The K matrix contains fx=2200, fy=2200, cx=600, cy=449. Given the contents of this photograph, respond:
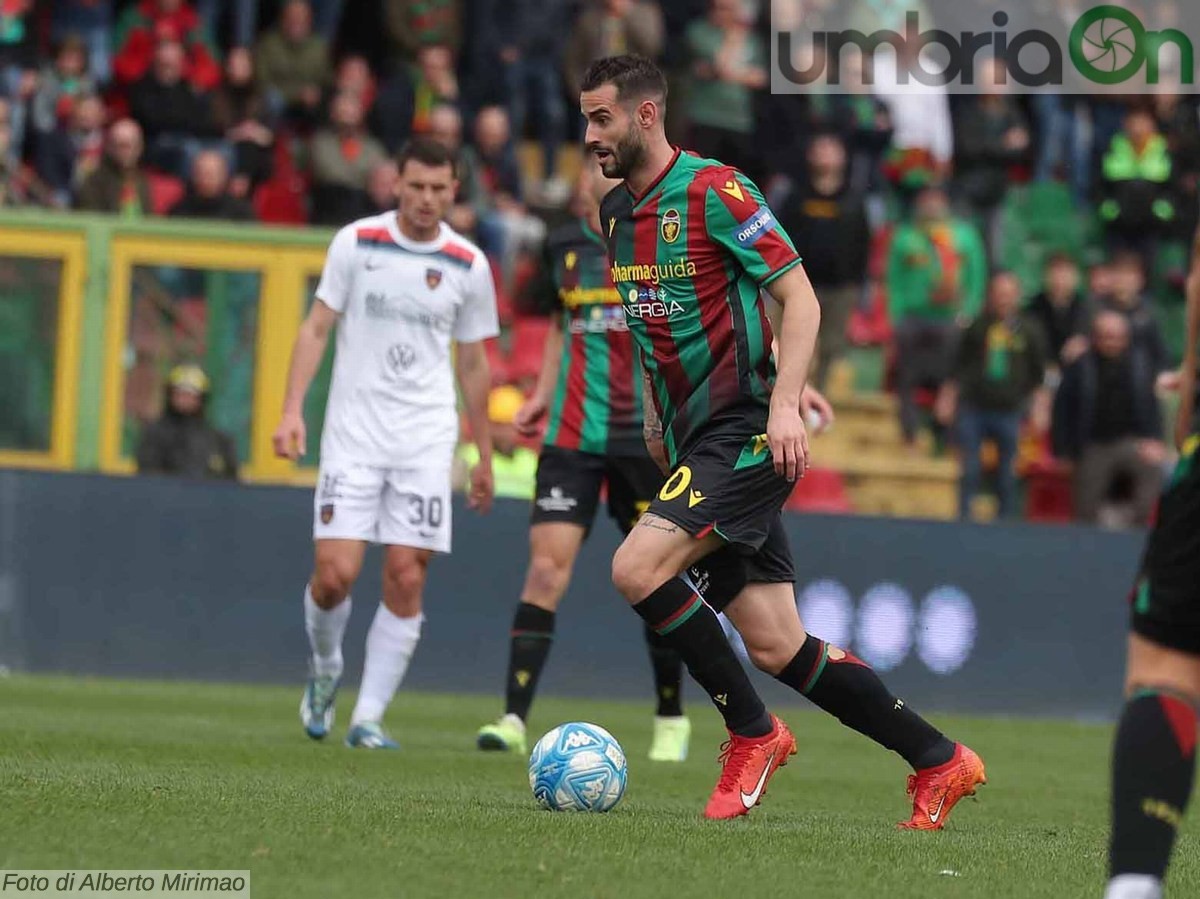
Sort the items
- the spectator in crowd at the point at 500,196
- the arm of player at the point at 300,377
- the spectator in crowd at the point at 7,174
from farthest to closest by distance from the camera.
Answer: the spectator in crowd at the point at 500,196 < the spectator in crowd at the point at 7,174 < the arm of player at the point at 300,377

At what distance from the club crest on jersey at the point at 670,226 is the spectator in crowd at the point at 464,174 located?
10.0 m

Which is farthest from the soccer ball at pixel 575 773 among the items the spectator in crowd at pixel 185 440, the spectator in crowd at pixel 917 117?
the spectator in crowd at pixel 917 117

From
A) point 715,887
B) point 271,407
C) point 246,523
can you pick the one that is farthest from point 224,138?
point 715,887

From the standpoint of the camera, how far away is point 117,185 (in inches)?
650

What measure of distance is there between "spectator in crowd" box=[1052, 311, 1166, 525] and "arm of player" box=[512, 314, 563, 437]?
8305mm

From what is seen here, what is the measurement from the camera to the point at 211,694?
43.2ft

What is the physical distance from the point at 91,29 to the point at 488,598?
6470mm

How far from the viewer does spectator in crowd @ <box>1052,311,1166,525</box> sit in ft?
57.2

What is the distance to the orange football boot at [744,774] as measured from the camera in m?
6.79

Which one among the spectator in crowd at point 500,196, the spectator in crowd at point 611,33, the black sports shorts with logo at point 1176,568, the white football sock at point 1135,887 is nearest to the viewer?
the white football sock at point 1135,887

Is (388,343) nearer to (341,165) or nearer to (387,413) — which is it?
(387,413)

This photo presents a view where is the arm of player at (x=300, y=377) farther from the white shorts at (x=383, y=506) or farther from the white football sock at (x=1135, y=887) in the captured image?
the white football sock at (x=1135, y=887)

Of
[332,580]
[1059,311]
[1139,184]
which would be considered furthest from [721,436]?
[1139,184]

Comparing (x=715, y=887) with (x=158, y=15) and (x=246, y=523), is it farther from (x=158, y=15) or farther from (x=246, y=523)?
(x=158, y=15)
